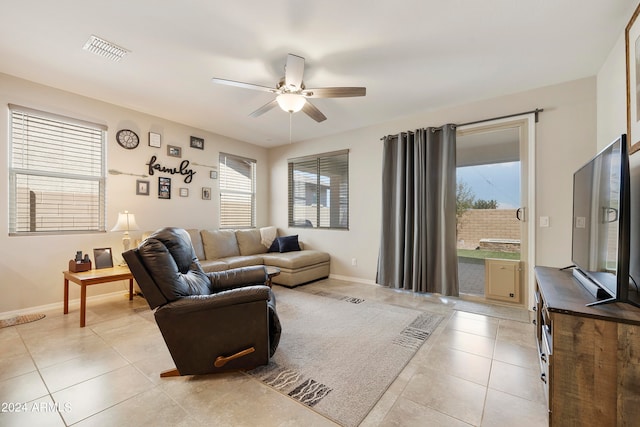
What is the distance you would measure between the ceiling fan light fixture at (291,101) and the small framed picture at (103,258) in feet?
9.34

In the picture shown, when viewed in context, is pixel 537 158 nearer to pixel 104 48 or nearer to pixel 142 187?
pixel 104 48

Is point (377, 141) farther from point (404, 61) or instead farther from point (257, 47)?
point (257, 47)

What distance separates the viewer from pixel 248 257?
4.23 m

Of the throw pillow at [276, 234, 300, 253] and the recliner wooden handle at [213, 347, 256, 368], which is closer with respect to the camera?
the recliner wooden handle at [213, 347, 256, 368]

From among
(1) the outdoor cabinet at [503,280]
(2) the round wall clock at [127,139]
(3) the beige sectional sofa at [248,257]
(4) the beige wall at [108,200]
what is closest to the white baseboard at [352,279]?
(3) the beige sectional sofa at [248,257]

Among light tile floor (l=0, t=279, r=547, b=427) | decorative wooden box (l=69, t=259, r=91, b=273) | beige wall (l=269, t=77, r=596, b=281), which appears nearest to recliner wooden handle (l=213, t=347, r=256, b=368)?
light tile floor (l=0, t=279, r=547, b=427)

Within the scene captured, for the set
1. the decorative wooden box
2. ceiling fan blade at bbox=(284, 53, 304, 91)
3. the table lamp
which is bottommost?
the decorative wooden box

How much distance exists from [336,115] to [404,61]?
1.48 metres

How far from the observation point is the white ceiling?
1.94 meters

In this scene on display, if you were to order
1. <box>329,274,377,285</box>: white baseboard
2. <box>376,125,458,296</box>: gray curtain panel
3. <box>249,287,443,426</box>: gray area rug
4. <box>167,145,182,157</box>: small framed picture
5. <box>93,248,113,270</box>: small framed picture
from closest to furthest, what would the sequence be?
<box>249,287,443,426</box>: gray area rug < <box>93,248,113,270</box>: small framed picture < <box>376,125,458,296</box>: gray curtain panel < <box>167,145,182,157</box>: small framed picture < <box>329,274,377,285</box>: white baseboard

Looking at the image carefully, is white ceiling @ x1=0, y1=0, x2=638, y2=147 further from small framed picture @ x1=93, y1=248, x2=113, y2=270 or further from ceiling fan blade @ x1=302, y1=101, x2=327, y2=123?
small framed picture @ x1=93, y1=248, x2=113, y2=270

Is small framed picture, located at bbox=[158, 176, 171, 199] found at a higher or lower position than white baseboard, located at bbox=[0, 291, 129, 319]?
higher

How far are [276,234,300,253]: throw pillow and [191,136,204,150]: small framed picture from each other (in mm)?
2081

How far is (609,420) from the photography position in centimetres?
125
